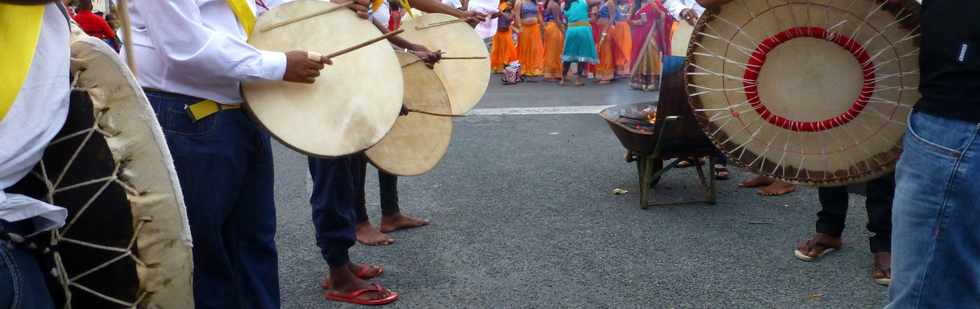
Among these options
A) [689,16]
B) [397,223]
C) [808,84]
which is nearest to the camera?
[808,84]

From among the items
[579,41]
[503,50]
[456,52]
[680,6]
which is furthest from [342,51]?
[503,50]

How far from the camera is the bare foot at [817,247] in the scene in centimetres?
393

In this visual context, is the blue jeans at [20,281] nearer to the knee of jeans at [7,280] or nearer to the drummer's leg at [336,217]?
the knee of jeans at [7,280]

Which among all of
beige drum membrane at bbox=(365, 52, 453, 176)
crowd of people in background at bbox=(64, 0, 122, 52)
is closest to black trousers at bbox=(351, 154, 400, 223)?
beige drum membrane at bbox=(365, 52, 453, 176)

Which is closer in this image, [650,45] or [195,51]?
[195,51]

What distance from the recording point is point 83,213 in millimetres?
1359

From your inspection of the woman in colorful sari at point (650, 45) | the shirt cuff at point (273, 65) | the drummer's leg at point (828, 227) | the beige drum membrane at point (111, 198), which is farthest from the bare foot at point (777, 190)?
the woman in colorful sari at point (650, 45)

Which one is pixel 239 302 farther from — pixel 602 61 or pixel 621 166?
pixel 602 61

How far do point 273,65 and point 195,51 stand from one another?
7.8 inches

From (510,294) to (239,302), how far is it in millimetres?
1455

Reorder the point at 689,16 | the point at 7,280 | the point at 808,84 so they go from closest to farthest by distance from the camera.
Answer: the point at 7,280
the point at 808,84
the point at 689,16

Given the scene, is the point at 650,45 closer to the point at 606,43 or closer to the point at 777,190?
the point at 606,43

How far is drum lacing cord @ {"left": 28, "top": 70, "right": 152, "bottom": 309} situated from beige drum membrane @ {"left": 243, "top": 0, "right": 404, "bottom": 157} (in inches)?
29.7

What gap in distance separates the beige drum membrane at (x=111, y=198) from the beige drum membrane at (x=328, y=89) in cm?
72
